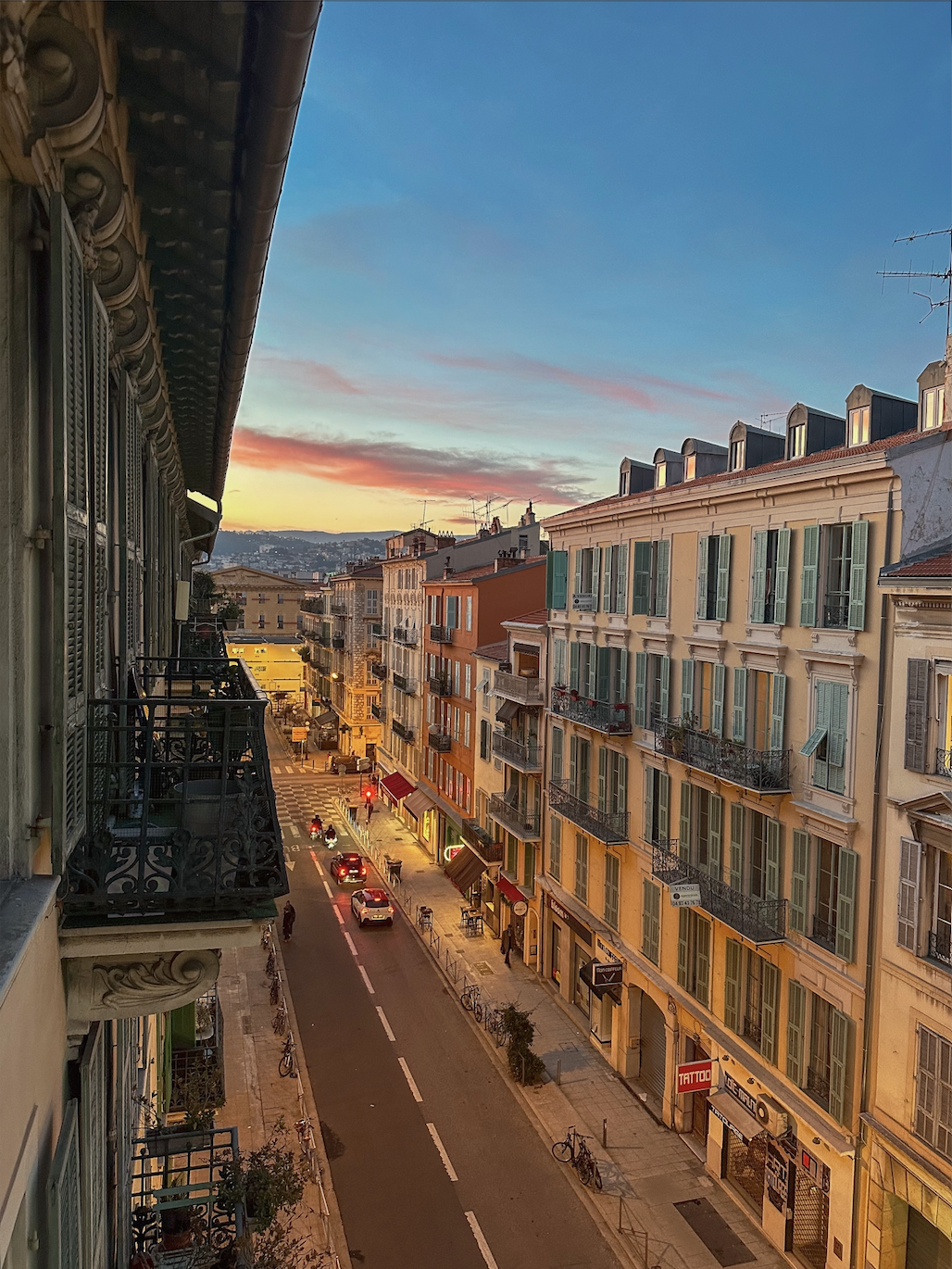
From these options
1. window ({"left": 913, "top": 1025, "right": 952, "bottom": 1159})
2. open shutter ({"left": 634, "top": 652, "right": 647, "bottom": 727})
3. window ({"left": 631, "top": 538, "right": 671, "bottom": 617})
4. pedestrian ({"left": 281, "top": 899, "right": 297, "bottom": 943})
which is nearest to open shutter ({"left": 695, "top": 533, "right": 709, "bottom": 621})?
window ({"left": 631, "top": 538, "right": 671, "bottom": 617})

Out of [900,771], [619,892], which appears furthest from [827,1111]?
[619,892]

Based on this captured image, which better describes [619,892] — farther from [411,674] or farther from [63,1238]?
[411,674]

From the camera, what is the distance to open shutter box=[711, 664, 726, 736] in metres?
20.2

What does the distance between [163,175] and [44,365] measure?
232 centimetres

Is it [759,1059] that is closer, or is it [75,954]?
[75,954]

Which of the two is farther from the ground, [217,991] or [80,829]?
[80,829]

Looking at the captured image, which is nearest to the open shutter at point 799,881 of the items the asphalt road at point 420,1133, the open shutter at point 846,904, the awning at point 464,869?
the open shutter at point 846,904

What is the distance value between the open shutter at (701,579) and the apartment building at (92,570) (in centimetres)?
1554

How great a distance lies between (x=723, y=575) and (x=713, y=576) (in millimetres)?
629

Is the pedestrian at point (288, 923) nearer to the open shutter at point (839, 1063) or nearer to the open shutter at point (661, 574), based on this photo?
the open shutter at point (661, 574)

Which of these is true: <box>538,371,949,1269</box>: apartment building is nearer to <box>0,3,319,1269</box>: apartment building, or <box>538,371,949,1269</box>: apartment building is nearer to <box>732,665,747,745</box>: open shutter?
<box>732,665,747,745</box>: open shutter

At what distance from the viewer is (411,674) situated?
50.2 metres

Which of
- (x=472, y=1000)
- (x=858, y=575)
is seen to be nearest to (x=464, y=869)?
(x=472, y=1000)

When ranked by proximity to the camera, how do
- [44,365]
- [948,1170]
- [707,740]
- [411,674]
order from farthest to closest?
[411,674] < [707,740] < [948,1170] < [44,365]
